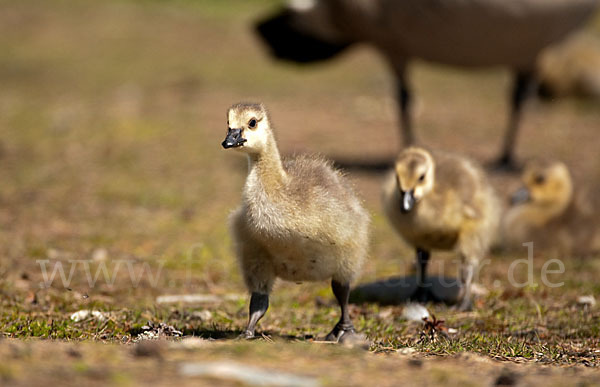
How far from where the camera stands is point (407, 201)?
4898mm

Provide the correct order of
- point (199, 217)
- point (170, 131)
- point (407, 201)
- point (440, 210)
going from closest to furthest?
point (407, 201) → point (440, 210) → point (199, 217) → point (170, 131)

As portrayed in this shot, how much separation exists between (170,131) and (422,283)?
6463mm

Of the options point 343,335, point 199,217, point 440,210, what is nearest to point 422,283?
point 440,210

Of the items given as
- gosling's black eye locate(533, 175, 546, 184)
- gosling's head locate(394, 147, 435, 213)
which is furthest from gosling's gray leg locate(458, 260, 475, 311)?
gosling's black eye locate(533, 175, 546, 184)

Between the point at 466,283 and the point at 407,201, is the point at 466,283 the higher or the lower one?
the lower one

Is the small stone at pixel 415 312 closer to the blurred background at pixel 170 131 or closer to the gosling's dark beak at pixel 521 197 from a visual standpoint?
the blurred background at pixel 170 131

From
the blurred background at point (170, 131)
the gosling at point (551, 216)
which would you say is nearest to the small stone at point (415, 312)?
the blurred background at point (170, 131)

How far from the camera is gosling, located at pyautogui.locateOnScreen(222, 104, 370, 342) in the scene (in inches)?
149

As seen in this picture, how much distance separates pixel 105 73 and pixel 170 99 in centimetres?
296

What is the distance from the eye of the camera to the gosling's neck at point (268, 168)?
387 cm

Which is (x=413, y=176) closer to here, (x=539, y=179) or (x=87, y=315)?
(x=87, y=315)

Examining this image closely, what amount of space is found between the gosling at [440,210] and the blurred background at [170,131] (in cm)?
71

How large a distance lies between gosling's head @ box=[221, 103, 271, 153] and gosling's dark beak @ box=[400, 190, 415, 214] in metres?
1.27

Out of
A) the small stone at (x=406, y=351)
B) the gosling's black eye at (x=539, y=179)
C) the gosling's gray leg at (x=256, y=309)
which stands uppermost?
the gosling's black eye at (x=539, y=179)
